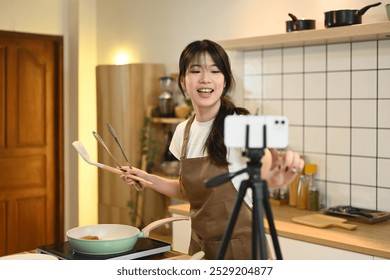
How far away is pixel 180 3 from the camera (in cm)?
204

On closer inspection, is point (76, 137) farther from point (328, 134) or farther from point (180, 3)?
point (328, 134)

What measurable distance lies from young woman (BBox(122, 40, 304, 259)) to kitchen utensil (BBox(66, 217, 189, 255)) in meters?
0.11

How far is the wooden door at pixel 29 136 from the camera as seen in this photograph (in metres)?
2.20

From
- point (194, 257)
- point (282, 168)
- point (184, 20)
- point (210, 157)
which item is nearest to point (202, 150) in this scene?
point (210, 157)

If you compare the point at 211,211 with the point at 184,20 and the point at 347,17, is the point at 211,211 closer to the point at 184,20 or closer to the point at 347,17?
the point at 347,17

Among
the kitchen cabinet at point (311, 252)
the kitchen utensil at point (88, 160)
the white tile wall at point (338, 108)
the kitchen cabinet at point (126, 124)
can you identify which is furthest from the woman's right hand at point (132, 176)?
the white tile wall at point (338, 108)

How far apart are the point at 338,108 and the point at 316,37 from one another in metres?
0.25

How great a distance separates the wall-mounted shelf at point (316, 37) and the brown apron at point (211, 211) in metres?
0.71

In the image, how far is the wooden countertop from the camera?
153 centimetres

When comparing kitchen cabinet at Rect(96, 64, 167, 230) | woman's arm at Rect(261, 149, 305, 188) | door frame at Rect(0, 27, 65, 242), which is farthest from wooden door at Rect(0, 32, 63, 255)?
woman's arm at Rect(261, 149, 305, 188)

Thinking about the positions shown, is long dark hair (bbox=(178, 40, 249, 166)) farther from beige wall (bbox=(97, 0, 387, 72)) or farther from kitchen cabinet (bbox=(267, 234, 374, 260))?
Result: beige wall (bbox=(97, 0, 387, 72))
